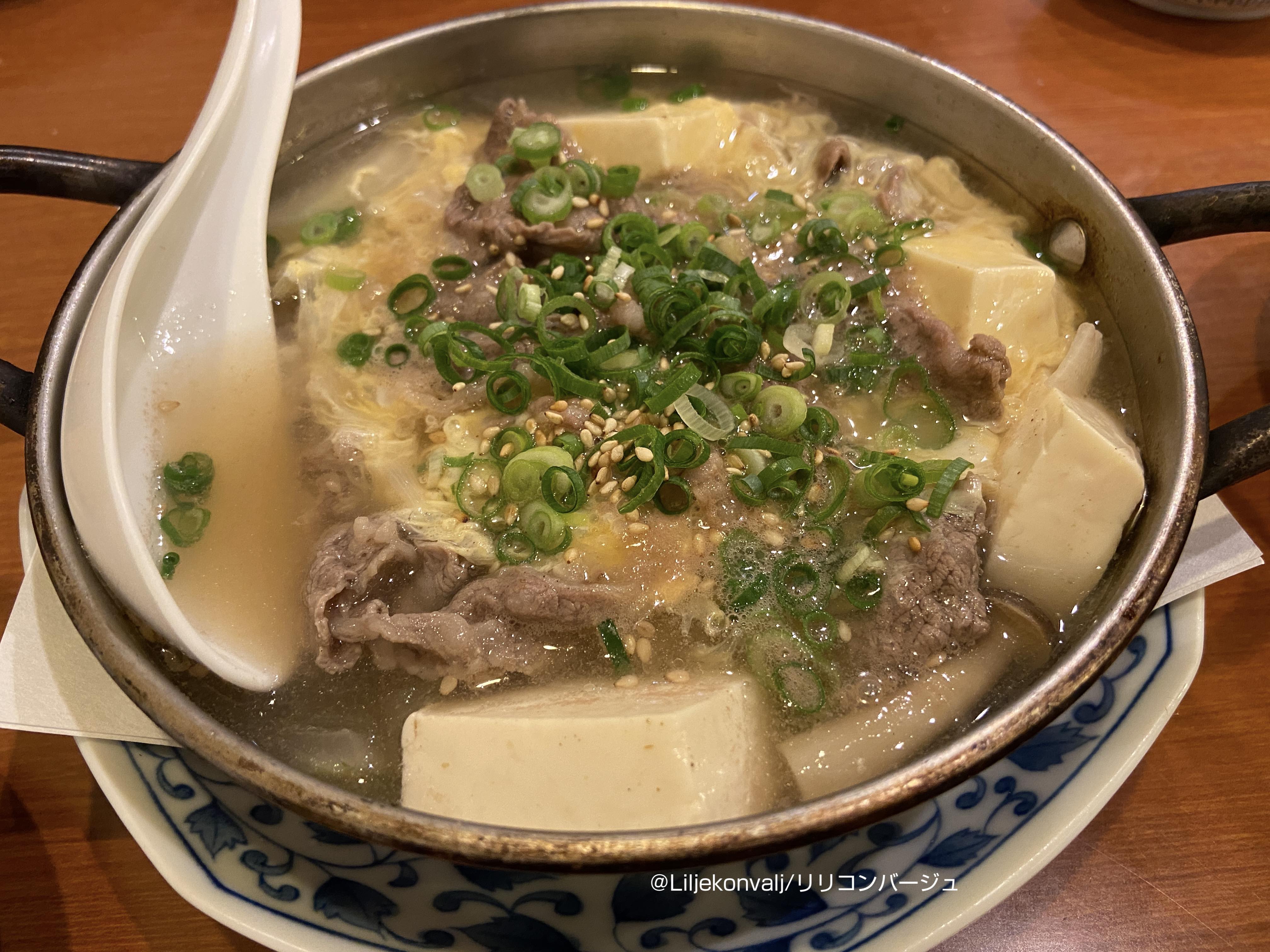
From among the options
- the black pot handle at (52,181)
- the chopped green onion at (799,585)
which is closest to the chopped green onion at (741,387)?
the chopped green onion at (799,585)

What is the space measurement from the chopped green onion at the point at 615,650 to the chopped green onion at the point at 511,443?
0.47m

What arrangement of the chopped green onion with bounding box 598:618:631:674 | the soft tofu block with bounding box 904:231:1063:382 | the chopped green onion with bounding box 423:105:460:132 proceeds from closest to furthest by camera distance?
1. the chopped green onion with bounding box 598:618:631:674
2. the soft tofu block with bounding box 904:231:1063:382
3. the chopped green onion with bounding box 423:105:460:132

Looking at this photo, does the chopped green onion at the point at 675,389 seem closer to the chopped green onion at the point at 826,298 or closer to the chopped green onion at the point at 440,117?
the chopped green onion at the point at 826,298

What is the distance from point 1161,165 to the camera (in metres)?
3.31

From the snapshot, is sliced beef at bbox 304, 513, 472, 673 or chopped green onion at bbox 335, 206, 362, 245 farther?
chopped green onion at bbox 335, 206, 362, 245

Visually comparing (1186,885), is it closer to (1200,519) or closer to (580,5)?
(1200,519)

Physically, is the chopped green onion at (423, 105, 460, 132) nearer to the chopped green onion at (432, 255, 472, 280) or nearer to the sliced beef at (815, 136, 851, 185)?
the chopped green onion at (432, 255, 472, 280)

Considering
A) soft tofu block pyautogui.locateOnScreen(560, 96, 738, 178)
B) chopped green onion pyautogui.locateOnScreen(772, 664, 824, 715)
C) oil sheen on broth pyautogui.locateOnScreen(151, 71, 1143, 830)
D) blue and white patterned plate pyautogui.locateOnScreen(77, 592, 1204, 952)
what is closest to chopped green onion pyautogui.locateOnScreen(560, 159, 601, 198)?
oil sheen on broth pyautogui.locateOnScreen(151, 71, 1143, 830)

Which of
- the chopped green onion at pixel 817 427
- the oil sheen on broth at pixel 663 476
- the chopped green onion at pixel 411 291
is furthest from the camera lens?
the chopped green onion at pixel 411 291

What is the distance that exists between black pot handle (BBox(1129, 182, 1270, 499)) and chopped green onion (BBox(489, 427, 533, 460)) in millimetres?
1418

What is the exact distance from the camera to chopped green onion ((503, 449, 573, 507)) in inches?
70.2

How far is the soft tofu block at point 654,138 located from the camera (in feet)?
8.09

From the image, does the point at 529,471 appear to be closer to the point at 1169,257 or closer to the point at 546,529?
the point at 546,529

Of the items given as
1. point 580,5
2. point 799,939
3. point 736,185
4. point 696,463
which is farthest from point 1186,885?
point 580,5
